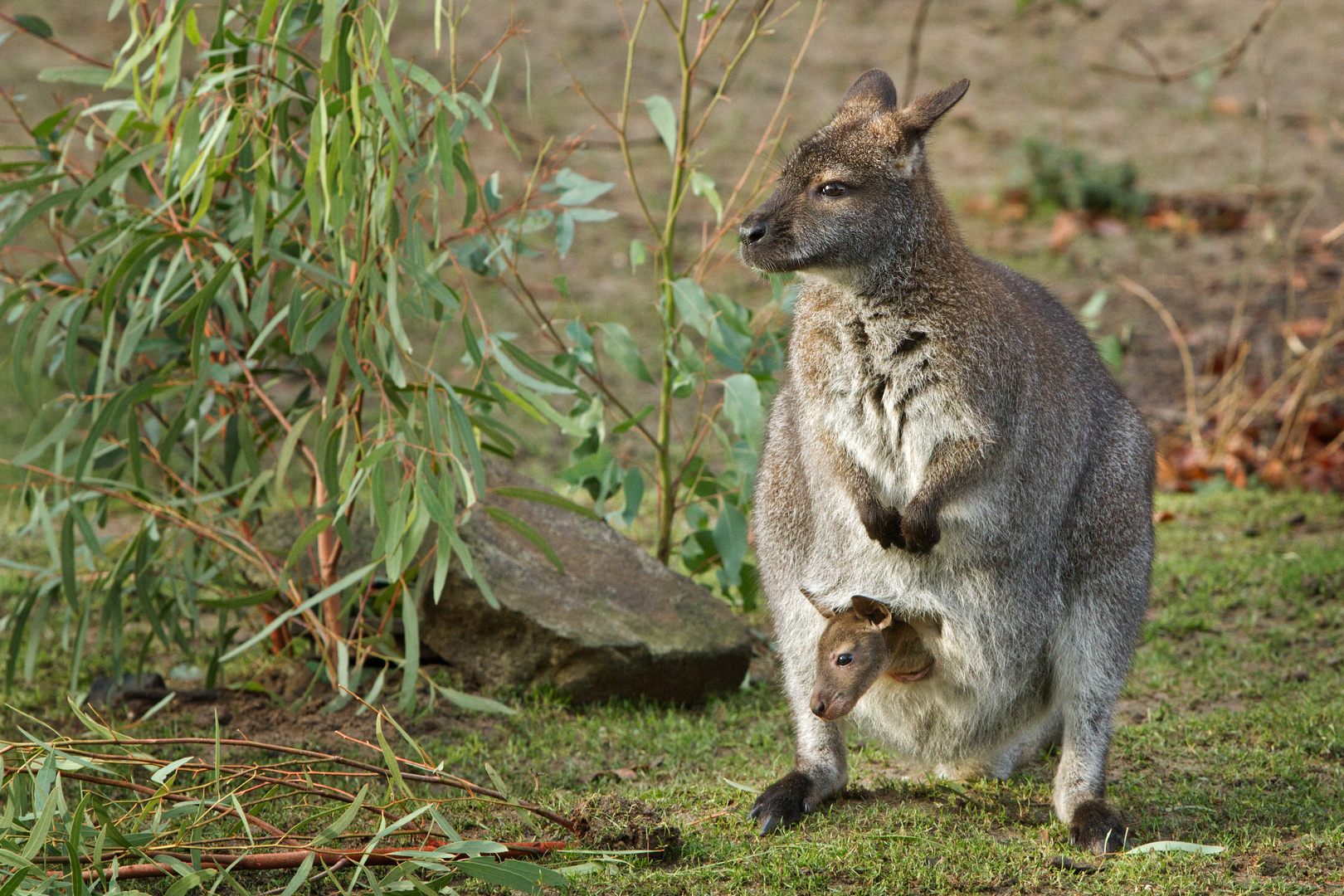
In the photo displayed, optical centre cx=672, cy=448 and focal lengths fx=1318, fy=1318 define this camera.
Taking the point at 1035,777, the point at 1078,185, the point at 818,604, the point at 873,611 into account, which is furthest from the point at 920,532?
the point at 1078,185

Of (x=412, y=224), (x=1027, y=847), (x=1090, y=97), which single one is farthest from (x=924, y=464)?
(x=1090, y=97)

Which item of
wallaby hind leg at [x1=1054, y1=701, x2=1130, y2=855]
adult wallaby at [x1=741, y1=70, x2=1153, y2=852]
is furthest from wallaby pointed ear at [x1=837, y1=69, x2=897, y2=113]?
wallaby hind leg at [x1=1054, y1=701, x2=1130, y2=855]

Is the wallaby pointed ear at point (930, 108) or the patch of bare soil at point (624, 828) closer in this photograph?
the patch of bare soil at point (624, 828)

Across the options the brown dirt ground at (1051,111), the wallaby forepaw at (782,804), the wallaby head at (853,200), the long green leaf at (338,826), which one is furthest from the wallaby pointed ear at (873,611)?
the brown dirt ground at (1051,111)

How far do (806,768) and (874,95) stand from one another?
1596 millimetres

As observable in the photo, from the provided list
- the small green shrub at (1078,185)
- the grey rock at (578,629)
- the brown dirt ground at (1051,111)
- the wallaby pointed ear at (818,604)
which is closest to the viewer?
the wallaby pointed ear at (818,604)

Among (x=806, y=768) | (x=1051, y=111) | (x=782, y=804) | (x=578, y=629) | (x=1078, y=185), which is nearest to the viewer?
(x=782, y=804)

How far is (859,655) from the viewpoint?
2.90 m

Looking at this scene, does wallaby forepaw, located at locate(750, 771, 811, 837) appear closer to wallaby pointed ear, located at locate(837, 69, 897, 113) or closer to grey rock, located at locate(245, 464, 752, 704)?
grey rock, located at locate(245, 464, 752, 704)

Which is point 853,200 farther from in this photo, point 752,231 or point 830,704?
point 830,704

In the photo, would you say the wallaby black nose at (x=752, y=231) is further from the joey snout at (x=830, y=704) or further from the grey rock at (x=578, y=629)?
the grey rock at (x=578, y=629)

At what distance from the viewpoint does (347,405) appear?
345cm

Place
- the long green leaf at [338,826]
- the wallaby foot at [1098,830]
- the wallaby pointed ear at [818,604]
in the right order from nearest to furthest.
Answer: the long green leaf at [338,826], the wallaby foot at [1098,830], the wallaby pointed ear at [818,604]

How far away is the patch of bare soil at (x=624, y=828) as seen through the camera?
270cm
